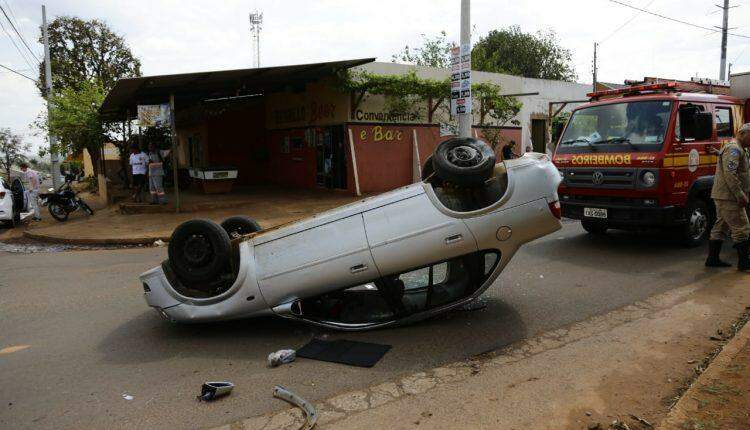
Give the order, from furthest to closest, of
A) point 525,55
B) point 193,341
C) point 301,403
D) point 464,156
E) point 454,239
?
point 525,55 < point 464,156 < point 193,341 < point 454,239 < point 301,403

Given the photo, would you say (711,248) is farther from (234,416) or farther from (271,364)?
(234,416)

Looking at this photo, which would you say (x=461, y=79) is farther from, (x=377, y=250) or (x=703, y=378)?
(x=703, y=378)

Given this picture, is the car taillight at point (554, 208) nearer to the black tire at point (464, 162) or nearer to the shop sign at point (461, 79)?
the black tire at point (464, 162)

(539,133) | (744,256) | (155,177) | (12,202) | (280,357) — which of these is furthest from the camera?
(539,133)

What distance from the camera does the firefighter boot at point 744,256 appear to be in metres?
6.72

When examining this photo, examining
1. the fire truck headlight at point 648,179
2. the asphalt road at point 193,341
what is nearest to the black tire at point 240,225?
the asphalt road at point 193,341

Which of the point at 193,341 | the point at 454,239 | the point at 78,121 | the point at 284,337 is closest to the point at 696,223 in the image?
the point at 454,239

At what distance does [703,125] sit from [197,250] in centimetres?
743

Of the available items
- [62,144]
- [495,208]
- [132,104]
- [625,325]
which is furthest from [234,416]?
[62,144]

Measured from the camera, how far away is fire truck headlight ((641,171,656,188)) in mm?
7500

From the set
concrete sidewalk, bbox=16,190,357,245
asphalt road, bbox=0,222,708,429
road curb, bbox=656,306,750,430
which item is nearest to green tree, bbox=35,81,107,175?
concrete sidewalk, bbox=16,190,357,245

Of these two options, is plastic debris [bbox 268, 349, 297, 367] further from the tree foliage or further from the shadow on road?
the tree foliage

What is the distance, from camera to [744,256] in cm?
675

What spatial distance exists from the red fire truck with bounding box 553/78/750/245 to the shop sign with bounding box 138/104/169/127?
10.3 m
